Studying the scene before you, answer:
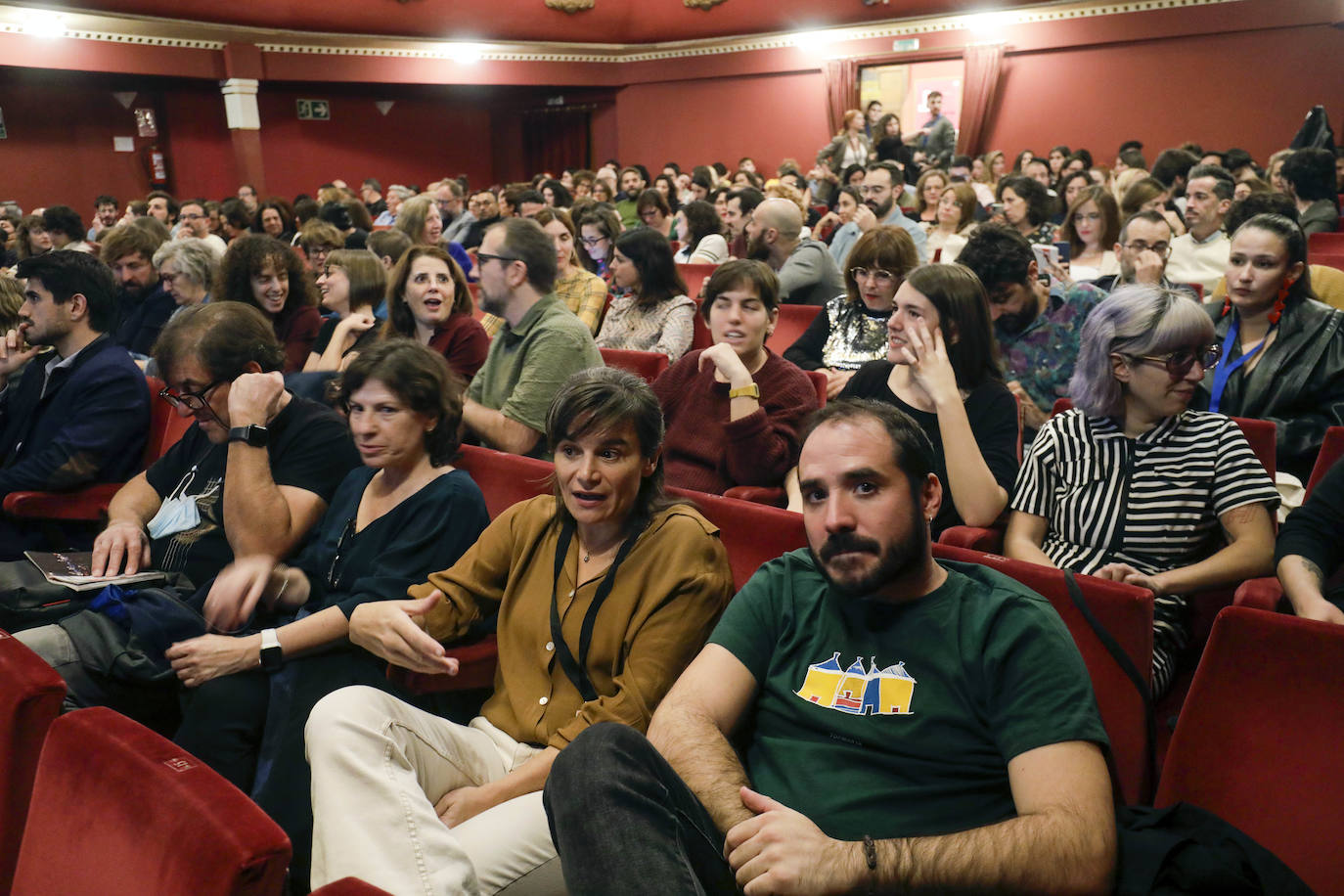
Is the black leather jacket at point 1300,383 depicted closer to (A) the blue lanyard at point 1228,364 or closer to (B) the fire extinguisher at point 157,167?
(A) the blue lanyard at point 1228,364

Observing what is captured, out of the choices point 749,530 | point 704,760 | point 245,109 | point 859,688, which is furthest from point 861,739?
point 245,109

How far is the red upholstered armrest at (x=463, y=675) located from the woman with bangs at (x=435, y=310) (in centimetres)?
162

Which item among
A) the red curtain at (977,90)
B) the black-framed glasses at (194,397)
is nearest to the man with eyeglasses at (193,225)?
the black-framed glasses at (194,397)

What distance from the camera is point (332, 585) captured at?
6.74ft

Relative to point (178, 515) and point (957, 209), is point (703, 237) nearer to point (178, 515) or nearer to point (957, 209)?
point (957, 209)

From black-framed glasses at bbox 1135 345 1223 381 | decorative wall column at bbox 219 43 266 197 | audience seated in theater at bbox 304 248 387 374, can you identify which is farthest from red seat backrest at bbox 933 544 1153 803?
decorative wall column at bbox 219 43 266 197

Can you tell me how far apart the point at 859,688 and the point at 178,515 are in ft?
5.55

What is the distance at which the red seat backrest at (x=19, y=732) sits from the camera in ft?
3.91

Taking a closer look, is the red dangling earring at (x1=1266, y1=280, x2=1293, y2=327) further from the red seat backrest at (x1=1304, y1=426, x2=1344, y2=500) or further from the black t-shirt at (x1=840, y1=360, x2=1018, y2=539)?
the black t-shirt at (x1=840, y1=360, x2=1018, y2=539)

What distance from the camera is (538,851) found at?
1.44 metres

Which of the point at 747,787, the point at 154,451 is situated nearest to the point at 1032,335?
the point at 747,787

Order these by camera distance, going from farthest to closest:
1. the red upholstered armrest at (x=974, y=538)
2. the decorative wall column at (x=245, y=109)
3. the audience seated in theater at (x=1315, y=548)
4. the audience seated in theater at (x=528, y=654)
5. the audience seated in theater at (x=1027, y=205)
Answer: the decorative wall column at (x=245, y=109), the audience seated in theater at (x=1027, y=205), the red upholstered armrest at (x=974, y=538), the audience seated in theater at (x=1315, y=548), the audience seated in theater at (x=528, y=654)

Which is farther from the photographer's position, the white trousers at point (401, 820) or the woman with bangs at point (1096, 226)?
the woman with bangs at point (1096, 226)

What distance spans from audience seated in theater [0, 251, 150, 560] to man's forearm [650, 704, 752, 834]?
218 cm
